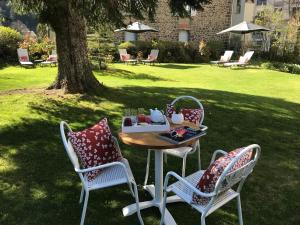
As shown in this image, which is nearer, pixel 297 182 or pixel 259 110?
pixel 297 182

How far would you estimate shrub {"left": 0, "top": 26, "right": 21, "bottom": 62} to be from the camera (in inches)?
753

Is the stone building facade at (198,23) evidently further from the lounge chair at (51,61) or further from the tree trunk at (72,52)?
the tree trunk at (72,52)

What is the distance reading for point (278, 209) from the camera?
439cm

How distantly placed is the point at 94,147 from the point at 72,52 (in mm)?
5588

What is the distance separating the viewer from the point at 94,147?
4.00 m

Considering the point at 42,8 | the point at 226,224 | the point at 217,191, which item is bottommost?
the point at 226,224

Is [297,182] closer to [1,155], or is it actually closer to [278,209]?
[278,209]

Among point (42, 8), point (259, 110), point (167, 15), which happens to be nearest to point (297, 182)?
point (259, 110)

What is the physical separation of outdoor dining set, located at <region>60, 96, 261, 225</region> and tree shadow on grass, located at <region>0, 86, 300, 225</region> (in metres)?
0.32

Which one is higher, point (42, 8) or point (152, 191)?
point (42, 8)

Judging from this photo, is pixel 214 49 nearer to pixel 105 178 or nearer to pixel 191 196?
pixel 105 178

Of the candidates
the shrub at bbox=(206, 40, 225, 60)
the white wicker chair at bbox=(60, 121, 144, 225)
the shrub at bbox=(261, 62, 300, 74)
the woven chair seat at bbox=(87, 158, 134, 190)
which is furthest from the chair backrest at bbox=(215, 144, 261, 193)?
the shrub at bbox=(206, 40, 225, 60)

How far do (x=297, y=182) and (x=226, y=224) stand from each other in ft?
5.52

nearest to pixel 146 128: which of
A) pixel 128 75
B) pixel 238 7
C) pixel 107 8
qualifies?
pixel 107 8
